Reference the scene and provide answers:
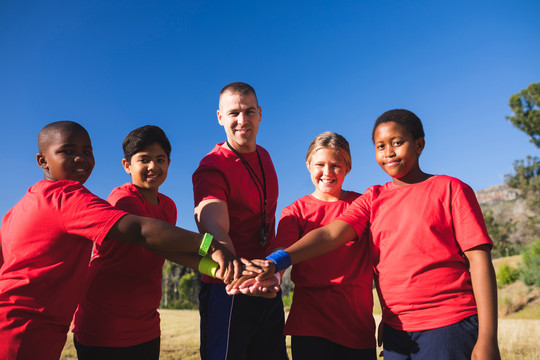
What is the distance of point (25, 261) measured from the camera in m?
3.08

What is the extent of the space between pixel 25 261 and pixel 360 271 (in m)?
2.51

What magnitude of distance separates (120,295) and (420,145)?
274 centimetres

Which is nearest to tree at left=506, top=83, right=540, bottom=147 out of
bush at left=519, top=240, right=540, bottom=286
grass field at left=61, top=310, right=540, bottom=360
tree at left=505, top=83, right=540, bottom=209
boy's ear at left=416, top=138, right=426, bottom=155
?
tree at left=505, top=83, right=540, bottom=209

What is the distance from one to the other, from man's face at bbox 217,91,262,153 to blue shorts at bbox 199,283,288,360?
127 cm

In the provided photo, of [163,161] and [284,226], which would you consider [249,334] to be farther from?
[163,161]

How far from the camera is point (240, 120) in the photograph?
3.96 meters

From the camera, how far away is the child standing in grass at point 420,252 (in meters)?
2.92

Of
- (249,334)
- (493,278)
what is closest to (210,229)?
(249,334)

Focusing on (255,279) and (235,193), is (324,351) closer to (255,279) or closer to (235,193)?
(255,279)

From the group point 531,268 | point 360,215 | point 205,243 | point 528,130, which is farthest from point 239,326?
point 528,130

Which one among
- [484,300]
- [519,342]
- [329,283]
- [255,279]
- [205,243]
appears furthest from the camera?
[519,342]

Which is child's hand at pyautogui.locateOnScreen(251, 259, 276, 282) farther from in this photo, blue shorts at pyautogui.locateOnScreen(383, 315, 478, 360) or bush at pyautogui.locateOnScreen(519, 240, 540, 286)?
bush at pyautogui.locateOnScreen(519, 240, 540, 286)

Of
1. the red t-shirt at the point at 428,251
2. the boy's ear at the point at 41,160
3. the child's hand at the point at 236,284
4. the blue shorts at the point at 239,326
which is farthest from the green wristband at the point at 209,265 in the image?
the boy's ear at the point at 41,160

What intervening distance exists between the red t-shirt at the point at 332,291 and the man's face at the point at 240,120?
2.62 feet
